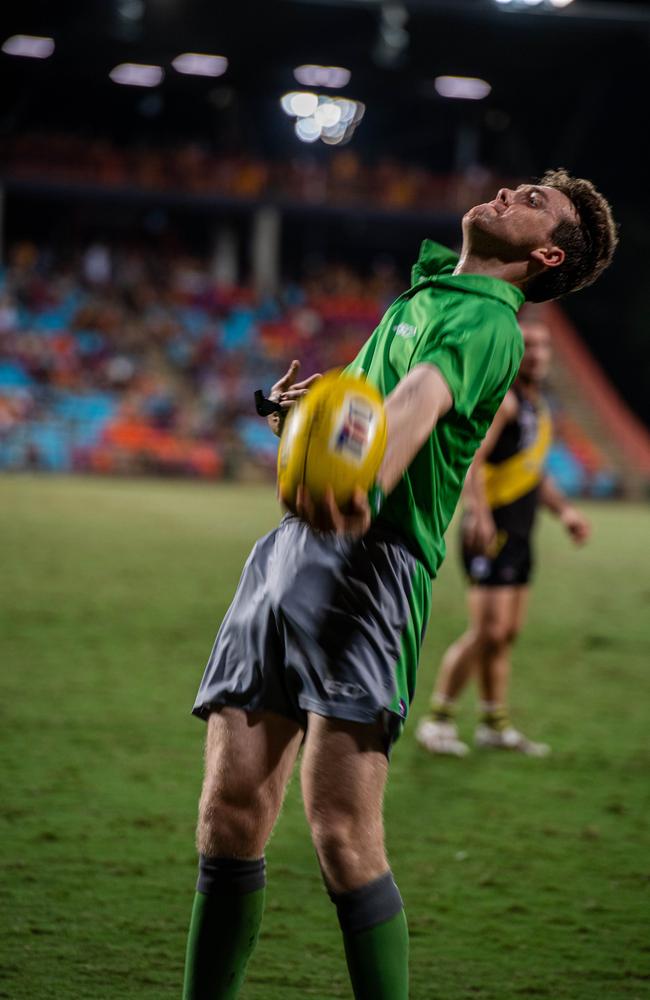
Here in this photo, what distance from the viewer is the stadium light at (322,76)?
124 ft

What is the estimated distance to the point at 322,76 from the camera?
38406 mm

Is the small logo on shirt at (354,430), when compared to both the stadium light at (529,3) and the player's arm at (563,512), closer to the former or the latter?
the player's arm at (563,512)

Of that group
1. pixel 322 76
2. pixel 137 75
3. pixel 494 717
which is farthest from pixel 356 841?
pixel 137 75

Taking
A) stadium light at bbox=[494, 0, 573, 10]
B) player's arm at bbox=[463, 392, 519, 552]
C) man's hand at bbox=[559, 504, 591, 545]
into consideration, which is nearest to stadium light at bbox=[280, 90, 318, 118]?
stadium light at bbox=[494, 0, 573, 10]

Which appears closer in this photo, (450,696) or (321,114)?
(450,696)

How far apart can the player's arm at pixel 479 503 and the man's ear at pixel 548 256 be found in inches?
125

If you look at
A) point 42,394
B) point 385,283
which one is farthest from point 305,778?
point 385,283

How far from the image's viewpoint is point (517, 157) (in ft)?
137

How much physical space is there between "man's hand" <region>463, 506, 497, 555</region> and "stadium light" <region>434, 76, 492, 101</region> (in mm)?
34986

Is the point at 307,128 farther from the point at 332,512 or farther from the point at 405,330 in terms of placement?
the point at 332,512

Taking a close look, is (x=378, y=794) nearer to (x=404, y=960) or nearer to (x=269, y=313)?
A: (x=404, y=960)

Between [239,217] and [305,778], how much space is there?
38.0 m

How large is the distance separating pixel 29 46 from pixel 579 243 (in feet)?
119

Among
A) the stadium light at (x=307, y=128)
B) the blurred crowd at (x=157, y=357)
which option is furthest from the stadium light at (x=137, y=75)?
the blurred crowd at (x=157, y=357)
